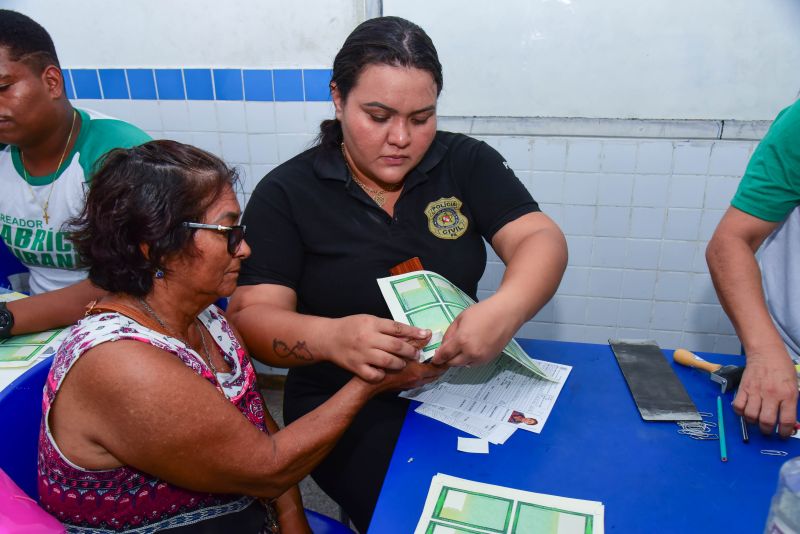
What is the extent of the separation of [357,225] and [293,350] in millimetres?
435

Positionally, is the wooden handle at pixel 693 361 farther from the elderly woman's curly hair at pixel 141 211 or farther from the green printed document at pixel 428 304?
the elderly woman's curly hair at pixel 141 211

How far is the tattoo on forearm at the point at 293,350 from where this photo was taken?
1548mm

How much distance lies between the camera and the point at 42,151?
214 centimetres

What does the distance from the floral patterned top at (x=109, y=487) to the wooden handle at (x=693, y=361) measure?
124 centimetres

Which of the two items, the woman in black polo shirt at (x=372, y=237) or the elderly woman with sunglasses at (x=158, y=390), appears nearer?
the elderly woman with sunglasses at (x=158, y=390)

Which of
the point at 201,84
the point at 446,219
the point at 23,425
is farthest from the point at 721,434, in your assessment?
the point at 201,84

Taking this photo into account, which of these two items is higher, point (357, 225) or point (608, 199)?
point (357, 225)

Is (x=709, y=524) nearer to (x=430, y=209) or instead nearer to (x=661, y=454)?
(x=661, y=454)

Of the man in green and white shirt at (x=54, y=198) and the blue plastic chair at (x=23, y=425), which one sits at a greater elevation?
the man in green and white shirt at (x=54, y=198)

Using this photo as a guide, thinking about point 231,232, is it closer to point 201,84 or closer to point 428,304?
point 428,304

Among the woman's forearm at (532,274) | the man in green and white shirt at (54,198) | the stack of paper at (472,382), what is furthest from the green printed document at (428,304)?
the man in green and white shirt at (54,198)

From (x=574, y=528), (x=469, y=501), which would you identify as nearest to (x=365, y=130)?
(x=469, y=501)

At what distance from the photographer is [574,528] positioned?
1.08m

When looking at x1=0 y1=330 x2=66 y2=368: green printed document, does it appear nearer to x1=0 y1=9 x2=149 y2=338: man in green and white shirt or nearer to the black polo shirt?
x1=0 y1=9 x2=149 y2=338: man in green and white shirt
